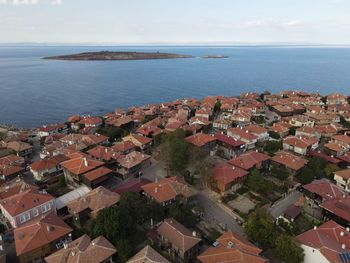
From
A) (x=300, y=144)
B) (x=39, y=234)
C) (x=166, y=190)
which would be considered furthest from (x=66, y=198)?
(x=300, y=144)

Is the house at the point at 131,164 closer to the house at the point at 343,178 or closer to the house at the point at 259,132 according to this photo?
the house at the point at 259,132

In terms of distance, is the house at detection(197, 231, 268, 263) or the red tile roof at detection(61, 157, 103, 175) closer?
the house at detection(197, 231, 268, 263)

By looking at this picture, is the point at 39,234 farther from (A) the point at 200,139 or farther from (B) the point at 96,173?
(A) the point at 200,139

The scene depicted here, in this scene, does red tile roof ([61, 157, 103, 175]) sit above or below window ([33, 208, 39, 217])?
above

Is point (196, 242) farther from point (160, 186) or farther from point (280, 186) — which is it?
point (280, 186)

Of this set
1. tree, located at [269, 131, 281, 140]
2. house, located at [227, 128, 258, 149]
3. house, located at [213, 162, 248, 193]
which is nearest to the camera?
house, located at [213, 162, 248, 193]

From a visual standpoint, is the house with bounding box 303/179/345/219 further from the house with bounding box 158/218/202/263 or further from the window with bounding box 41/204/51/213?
the window with bounding box 41/204/51/213

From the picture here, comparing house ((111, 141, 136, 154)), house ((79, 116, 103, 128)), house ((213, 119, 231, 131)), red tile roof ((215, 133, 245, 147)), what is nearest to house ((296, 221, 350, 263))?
red tile roof ((215, 133, 245, 147))

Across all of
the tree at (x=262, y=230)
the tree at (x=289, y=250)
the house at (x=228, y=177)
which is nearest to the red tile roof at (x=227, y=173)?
the house at (x=228, y=177)
